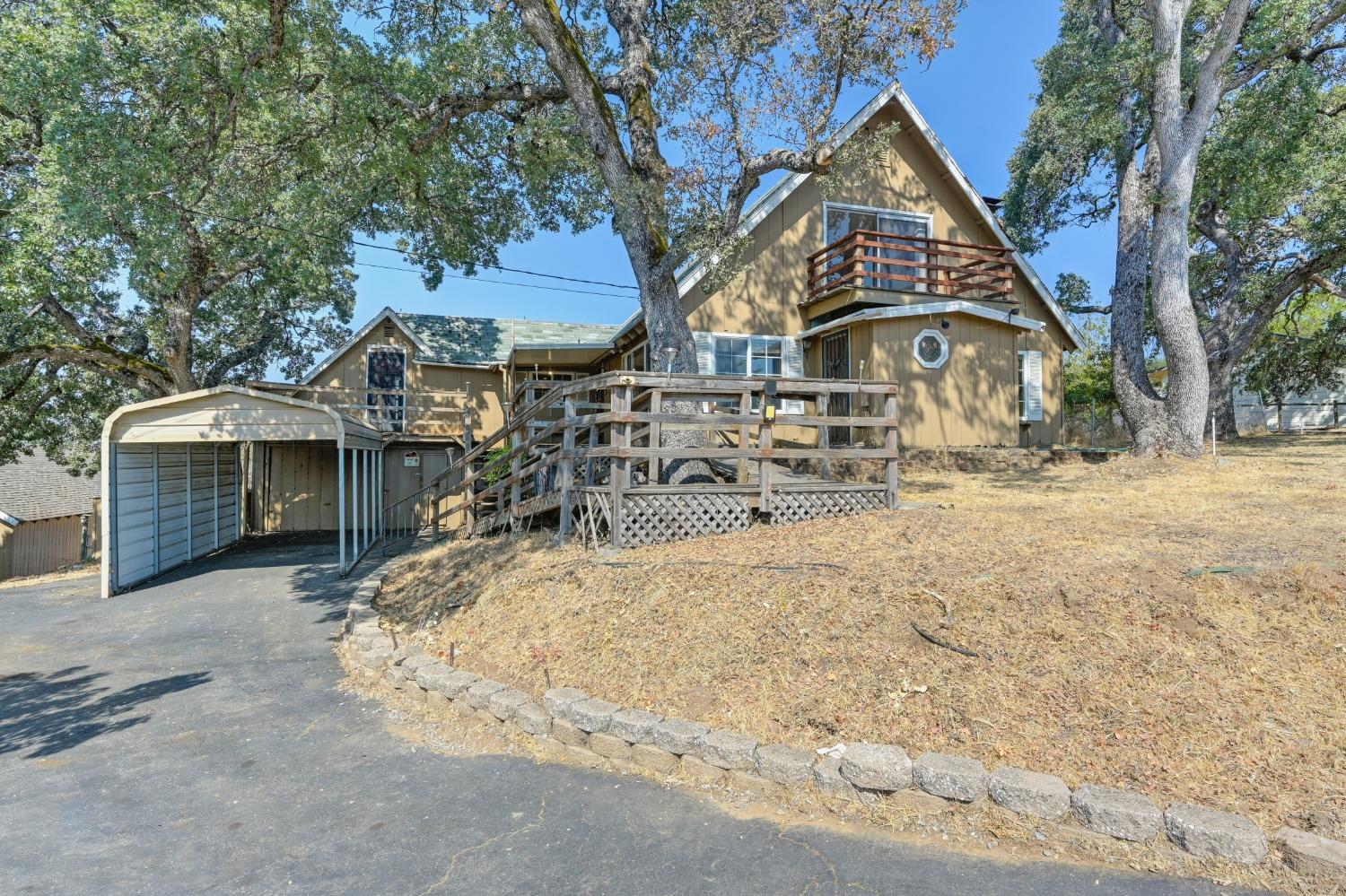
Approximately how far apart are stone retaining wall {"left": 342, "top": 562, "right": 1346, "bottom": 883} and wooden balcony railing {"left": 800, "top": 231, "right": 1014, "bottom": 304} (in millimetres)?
11911

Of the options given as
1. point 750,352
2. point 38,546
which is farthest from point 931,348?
point 38,546

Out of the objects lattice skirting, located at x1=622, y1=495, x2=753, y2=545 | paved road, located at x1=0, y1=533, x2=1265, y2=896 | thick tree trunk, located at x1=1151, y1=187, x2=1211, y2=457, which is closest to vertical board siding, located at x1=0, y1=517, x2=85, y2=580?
paved road, located at x1=0, y1=533, x2=1265, y2=896

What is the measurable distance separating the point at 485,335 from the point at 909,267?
1262cm

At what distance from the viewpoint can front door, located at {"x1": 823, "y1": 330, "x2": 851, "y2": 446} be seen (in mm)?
14719

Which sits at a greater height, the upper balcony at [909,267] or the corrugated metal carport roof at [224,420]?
the upper balcony at [909,267]

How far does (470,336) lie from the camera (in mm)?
20344

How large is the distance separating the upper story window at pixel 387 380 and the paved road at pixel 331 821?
1249 cm

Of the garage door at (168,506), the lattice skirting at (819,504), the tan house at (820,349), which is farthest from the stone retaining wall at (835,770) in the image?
the garage door at (168,506)

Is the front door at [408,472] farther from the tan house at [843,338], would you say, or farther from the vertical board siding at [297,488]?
the vertical board siding at [297,488]

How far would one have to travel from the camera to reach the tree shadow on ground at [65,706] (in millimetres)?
4992

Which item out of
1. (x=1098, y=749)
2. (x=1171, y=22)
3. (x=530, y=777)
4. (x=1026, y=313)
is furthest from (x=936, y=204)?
(x=530, y=777)

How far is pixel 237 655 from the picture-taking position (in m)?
7.00

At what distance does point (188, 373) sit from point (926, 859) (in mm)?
19326

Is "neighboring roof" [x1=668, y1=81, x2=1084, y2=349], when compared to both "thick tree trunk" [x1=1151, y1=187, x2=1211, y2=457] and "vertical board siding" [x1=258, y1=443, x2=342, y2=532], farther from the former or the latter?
"vertical board siding" [x1=258, y1=443, x2=342, y2=532]
